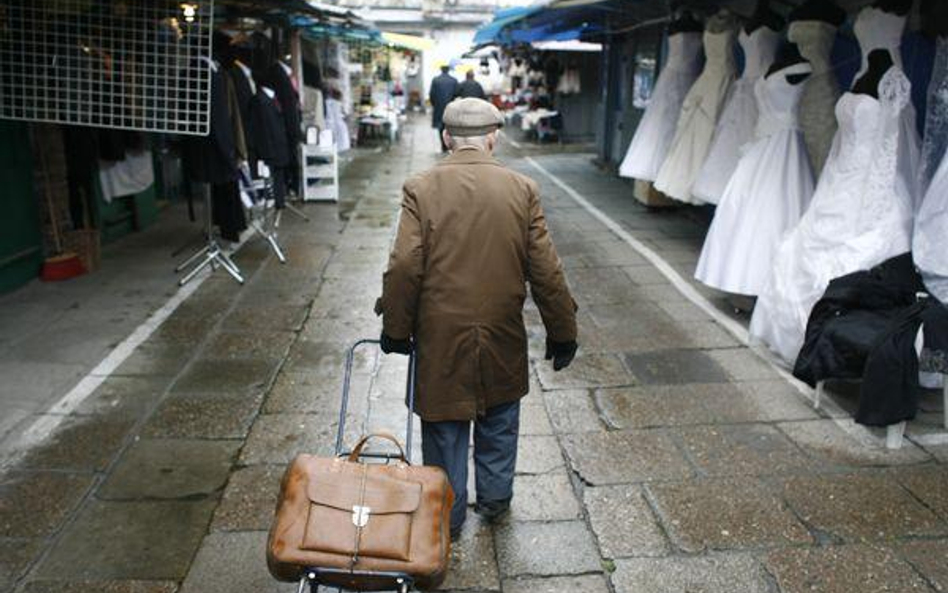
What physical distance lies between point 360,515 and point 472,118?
1.54m

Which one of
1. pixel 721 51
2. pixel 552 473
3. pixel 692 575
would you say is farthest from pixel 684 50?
pixel 692 575

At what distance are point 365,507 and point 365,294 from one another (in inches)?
191

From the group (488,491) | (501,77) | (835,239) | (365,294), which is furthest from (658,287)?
(501,77)

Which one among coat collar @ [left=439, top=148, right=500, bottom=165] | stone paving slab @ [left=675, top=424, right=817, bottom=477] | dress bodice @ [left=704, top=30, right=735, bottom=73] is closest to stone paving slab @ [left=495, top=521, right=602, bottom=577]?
stone paving slab @ [left=675, top=424, right=817, bottom=477]

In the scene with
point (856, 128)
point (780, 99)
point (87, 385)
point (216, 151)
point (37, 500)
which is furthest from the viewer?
point (216, 151)

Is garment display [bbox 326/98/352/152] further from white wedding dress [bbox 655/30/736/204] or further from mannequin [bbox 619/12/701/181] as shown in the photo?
white wedding dress [bbox 655/30/736/204]

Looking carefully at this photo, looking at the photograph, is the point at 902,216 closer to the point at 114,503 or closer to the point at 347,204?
the point at 114,503

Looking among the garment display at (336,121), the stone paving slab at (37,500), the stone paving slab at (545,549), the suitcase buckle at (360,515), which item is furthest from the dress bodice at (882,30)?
the garment display at (336,121)

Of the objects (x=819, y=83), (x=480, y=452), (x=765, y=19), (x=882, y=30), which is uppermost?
(x=765, y=19)

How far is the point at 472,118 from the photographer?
2.98 m

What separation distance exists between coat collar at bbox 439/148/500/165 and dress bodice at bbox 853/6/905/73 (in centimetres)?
353

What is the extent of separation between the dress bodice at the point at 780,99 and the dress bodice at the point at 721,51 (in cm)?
141

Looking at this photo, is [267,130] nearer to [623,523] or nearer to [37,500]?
[37,500]

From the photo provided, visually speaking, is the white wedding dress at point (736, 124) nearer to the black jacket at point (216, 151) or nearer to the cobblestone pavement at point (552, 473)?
the cobblestone pavement at point (552, 473)
